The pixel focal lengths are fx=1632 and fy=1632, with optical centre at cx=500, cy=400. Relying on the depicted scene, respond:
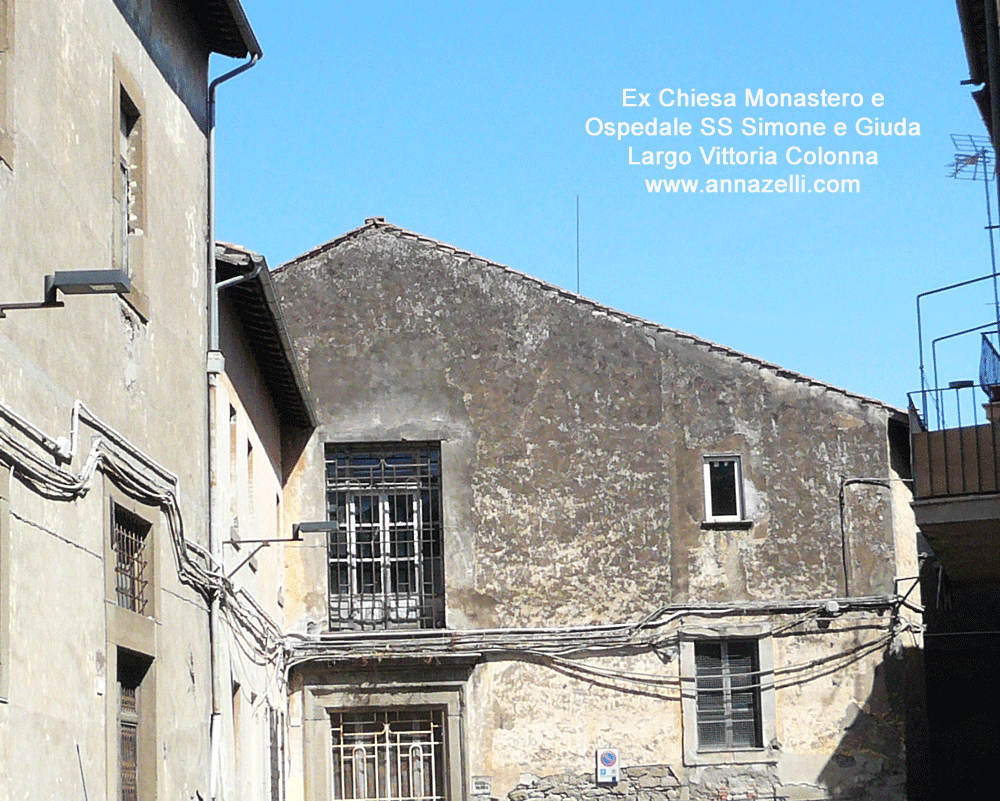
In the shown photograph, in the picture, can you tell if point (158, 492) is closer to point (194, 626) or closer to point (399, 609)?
point (194, 626)

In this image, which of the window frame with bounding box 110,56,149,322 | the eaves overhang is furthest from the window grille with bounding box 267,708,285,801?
the window frame with bounding box 110,56,149,322

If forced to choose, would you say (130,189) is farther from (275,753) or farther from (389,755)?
(389,755)

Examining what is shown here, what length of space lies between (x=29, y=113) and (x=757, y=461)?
12.5 meters

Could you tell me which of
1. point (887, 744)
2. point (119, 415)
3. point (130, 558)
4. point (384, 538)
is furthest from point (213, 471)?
point (887, 744)

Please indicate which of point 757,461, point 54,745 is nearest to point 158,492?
point 54,745

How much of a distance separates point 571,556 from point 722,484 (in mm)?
2012

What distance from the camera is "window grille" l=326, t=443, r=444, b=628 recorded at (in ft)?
64.2

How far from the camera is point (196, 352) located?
41.1ft

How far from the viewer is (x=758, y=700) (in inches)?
753

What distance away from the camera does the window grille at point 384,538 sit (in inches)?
771

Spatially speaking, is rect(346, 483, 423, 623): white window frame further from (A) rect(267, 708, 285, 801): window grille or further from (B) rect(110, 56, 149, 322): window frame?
(B) rect(110, 56, 149, 322): window frame

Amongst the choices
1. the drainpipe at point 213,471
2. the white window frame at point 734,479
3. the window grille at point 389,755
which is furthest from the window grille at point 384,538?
the drainpipe at point 213,471

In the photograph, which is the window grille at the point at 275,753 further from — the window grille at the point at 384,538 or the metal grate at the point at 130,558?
the metal grate at the point at 130,558

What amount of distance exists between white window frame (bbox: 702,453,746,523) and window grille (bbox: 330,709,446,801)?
13.2 ft
